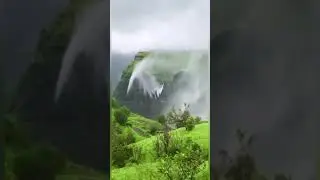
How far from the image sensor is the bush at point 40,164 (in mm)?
4477

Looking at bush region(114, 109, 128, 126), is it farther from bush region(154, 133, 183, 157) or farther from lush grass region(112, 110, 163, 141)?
bush region(154, 133, 183, 157)

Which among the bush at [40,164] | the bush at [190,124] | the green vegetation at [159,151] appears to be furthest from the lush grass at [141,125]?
the bush at [40,164]

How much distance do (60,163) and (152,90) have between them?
1.00m

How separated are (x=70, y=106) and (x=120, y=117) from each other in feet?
1.57

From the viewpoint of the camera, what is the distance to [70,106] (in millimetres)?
4477

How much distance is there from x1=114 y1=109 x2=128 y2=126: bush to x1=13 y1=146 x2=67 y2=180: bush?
1.92ft

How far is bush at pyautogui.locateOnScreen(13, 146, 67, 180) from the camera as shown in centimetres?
448

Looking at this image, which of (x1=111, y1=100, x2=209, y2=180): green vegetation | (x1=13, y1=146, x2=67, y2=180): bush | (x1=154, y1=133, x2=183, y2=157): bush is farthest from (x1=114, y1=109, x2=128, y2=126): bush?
(x1=13, y1=146, x2=67, y2=180): bush

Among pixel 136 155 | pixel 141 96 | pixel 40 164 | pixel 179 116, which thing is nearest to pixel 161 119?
pixel 179 116


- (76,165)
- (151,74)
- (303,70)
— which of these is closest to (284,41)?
(303,70)

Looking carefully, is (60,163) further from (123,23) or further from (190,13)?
(190,13)

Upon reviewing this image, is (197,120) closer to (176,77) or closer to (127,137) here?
(176,77)

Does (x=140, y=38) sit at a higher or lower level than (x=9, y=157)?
higher

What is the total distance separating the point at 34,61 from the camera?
450cm
